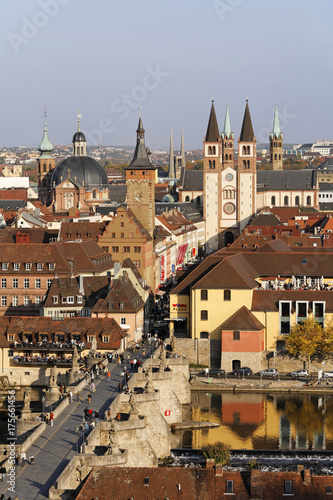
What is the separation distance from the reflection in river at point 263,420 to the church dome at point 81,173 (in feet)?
335

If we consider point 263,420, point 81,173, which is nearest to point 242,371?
point 263,420

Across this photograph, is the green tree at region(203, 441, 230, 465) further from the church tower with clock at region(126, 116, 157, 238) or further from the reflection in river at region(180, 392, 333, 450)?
the church tower with clock at region(126, 116, 157, 238)

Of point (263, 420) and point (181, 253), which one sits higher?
point (181, 253)

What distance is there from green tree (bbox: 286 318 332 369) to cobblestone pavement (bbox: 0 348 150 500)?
20.5 meters

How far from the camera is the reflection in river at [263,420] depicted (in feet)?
229

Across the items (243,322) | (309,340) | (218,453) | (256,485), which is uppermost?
(243,322)

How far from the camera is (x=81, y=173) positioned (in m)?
183

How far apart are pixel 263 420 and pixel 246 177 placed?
124849 mm

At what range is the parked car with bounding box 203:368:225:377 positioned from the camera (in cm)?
8712

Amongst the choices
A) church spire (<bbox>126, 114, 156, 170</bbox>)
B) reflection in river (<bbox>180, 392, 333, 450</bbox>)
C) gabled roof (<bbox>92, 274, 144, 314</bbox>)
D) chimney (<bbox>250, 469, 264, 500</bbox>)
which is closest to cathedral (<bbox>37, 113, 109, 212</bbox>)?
church spire (<bbox>126, 114, 156, 170</bbox>)

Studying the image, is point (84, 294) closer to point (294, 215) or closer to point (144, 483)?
point (144, 483)

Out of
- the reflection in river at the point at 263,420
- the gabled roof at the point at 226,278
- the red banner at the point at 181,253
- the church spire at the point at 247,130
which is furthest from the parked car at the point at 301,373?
A: the church spire at the point at 247,130

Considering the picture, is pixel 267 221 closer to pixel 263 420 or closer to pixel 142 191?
pixel 142 191

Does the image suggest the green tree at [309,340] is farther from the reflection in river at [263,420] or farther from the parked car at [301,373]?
the reflection in river at [263,420]
